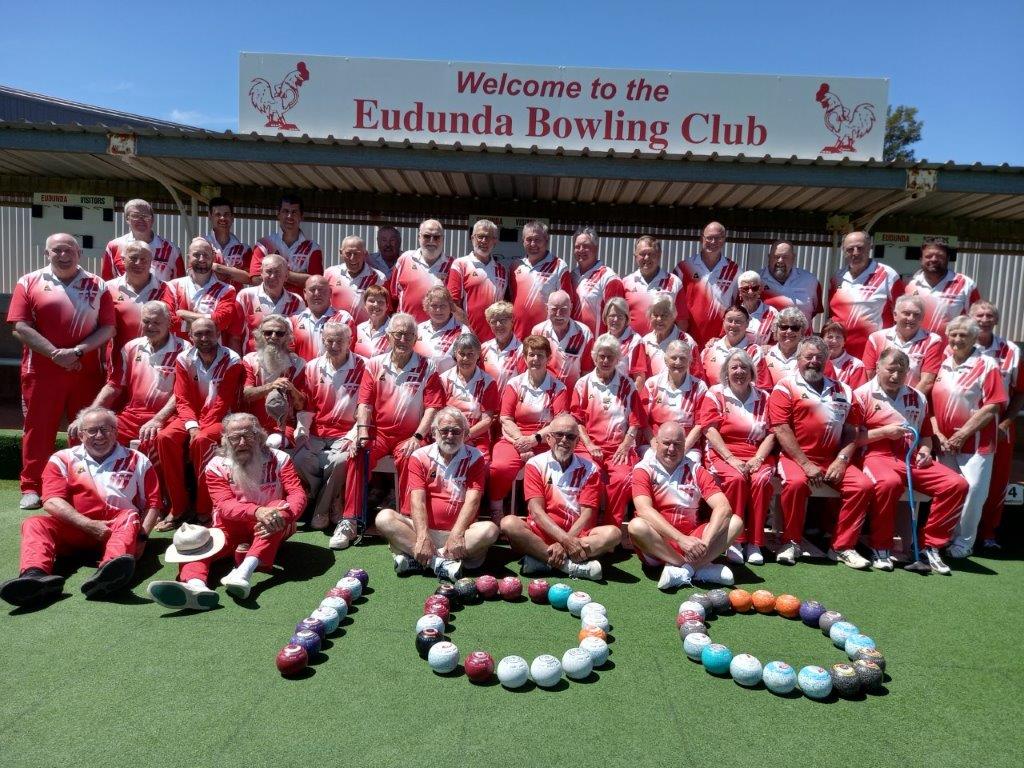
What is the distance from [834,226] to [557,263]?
12.1ft

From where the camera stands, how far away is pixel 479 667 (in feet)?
10.6

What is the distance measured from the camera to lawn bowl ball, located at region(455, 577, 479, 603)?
4.17m

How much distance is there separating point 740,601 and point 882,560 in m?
1.60

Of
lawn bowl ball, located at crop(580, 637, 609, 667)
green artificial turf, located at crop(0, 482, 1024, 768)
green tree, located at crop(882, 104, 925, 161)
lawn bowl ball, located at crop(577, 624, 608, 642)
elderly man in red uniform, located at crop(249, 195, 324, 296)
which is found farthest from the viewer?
green tree, located at crop(882, 104, 925, 161)

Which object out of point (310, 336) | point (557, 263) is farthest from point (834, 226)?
point (310, 336)

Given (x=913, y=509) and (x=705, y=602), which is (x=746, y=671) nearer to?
Answer: (x=705, y=602)

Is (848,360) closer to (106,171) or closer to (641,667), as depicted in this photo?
(641,667)

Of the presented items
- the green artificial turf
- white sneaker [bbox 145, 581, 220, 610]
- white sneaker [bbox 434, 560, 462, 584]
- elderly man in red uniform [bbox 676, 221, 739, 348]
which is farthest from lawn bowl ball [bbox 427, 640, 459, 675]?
elderly man in red uniform [bbox 676, 221, 739, 348]

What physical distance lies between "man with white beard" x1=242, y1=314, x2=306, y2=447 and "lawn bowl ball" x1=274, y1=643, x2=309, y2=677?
7.38ft

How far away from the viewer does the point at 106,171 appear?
25.5 feet

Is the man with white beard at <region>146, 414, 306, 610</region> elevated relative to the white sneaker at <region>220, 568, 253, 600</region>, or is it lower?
elevated

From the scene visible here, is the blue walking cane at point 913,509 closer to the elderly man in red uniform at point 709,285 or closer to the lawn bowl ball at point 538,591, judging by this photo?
the elderly man in red uniform at point 709,285

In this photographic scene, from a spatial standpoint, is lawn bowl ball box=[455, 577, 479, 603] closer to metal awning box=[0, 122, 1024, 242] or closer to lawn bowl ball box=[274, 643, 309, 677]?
lawn bowl ball box=[274, 643, 309, 677]

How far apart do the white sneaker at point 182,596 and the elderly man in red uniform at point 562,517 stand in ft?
5.95
